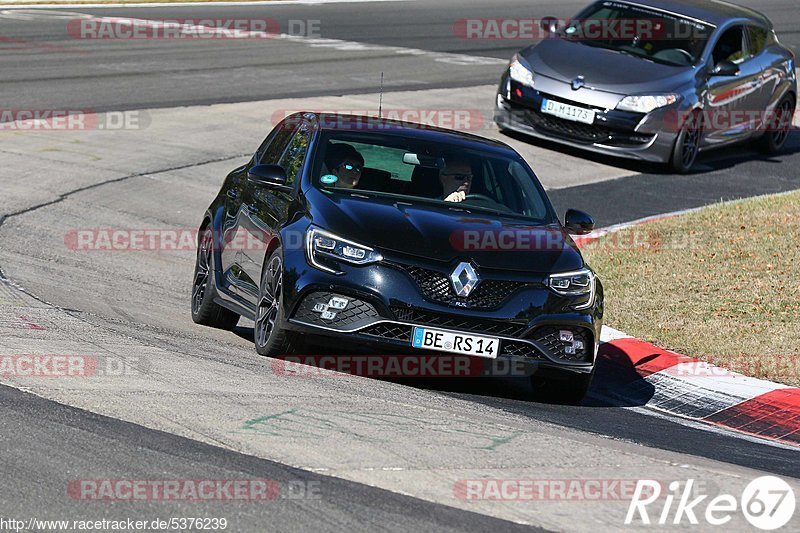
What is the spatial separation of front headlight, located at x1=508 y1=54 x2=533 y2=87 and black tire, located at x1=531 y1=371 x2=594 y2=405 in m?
9.07

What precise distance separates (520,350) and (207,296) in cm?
269

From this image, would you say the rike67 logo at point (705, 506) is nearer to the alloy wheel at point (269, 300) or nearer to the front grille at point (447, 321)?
the front grille at point (447, 321)

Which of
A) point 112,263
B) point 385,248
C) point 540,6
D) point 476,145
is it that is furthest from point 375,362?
point 540,6

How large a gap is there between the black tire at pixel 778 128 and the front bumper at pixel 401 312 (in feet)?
40.0

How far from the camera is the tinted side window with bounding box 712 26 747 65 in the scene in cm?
1805

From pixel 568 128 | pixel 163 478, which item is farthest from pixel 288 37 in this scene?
pixel 163 478

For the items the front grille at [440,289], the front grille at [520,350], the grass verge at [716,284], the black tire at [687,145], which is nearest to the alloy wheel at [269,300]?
the front grille at [440,289]

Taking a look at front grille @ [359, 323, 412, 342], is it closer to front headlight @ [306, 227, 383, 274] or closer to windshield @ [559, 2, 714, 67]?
front headlight @ [306, 227, 383, 274]

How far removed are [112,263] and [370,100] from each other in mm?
8671

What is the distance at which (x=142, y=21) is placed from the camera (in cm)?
2797

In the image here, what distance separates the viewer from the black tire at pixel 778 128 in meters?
19.2

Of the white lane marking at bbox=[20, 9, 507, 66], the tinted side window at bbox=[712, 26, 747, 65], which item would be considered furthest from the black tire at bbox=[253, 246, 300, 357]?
the white lane marking at bbox=[20, 9, 507, 66]

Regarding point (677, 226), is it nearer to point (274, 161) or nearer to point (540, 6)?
point (274, 161)

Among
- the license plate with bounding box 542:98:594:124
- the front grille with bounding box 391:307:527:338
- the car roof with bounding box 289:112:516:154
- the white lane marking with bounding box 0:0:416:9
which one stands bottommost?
the white lane marking with bounding box 0:0:416:9
